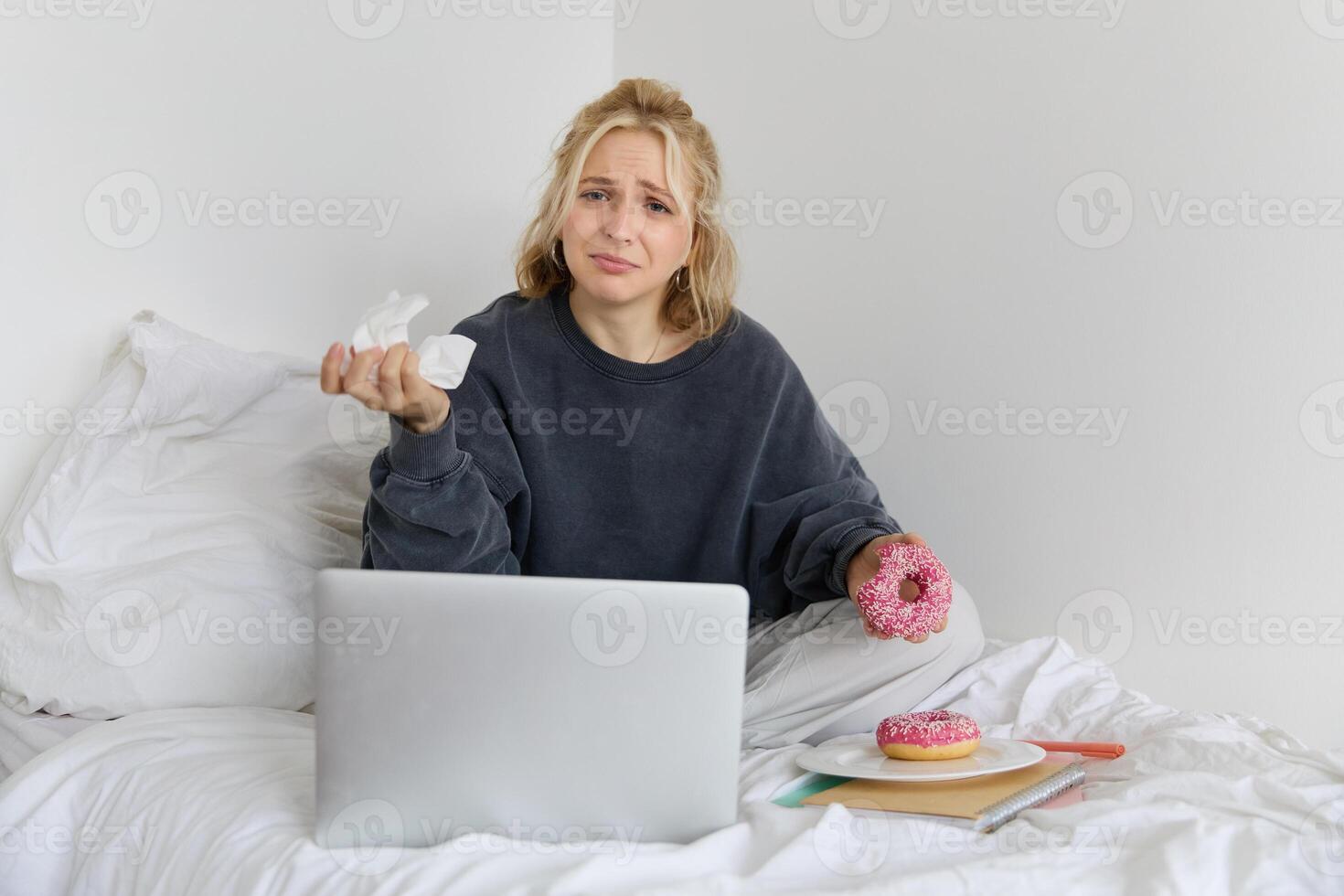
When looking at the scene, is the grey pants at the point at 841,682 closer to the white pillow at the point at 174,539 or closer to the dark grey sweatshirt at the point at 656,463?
the dark grey sweatshirt at the point at 656,463

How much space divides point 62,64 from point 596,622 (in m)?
1.21

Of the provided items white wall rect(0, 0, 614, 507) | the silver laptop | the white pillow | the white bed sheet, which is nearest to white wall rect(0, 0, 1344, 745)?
white wall rect(0, 0, 614, 507)

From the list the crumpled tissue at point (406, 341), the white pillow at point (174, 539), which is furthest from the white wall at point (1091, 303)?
the crumpled tissue at point (406, 341)

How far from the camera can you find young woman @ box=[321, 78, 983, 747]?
62.6 inches

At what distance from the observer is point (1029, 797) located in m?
1.16

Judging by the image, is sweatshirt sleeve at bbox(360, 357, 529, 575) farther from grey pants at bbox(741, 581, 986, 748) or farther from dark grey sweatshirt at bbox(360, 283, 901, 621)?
grey pants at bbox(741, 581, 986, 748)

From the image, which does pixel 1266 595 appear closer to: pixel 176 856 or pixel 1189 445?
pixel 1189 445

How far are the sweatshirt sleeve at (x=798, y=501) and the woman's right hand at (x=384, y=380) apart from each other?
638mm

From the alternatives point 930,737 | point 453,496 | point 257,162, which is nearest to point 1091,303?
point 930,737

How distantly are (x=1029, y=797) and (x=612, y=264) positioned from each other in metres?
0.89

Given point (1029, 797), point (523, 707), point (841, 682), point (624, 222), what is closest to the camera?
point (523, 707)

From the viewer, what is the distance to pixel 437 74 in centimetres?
225

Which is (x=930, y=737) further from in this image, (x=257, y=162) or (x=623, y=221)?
(x=257, y=162)

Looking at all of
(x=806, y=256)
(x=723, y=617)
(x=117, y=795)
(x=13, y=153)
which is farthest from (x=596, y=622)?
(x=806, y=256)
